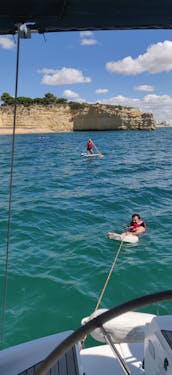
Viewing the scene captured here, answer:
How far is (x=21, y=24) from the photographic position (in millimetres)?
3012

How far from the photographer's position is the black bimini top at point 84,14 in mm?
2736

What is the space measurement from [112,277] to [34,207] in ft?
21.2

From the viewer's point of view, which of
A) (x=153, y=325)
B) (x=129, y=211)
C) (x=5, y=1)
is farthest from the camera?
(x=129, y=211)

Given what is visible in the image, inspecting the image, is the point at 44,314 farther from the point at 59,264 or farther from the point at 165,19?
the point at 165,19

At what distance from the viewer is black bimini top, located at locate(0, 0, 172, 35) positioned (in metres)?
2.74

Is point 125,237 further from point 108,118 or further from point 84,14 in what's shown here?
point 108,118

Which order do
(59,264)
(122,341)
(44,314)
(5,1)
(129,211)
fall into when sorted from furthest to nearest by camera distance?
(129,211) → (59,264) → (44,314) → (122,341) → (5,1)

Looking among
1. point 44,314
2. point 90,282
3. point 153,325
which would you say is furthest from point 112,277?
point 153,325

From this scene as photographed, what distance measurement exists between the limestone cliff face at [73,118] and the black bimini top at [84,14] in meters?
83.6

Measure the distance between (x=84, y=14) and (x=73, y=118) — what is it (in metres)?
95.6

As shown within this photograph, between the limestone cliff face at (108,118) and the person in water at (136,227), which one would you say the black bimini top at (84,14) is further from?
the limestone cliff face at (108,118)

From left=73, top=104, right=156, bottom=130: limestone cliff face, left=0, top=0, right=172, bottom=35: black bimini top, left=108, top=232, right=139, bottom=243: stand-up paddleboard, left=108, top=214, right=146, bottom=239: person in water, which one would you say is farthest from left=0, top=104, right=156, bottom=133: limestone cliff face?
left=0, top=0, right=172, bottom=35: black bimini top

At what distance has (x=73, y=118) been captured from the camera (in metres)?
96.6

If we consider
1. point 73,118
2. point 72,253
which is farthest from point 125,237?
point 73,118
